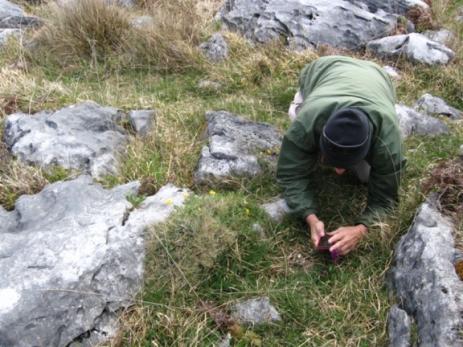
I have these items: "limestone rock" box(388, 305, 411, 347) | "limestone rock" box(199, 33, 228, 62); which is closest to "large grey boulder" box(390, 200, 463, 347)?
"limestone rock" box(388, 305, 411, 347)

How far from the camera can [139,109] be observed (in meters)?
5.25

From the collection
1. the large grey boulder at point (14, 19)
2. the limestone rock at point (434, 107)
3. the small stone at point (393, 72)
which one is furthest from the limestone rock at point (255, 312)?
the large grey boulder at point (14, 19)

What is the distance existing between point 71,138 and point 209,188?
135cm

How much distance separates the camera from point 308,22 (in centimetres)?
718

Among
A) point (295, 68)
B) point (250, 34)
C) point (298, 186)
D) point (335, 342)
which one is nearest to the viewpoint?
point (335, 342)

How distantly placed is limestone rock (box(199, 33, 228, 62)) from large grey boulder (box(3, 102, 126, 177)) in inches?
76.5

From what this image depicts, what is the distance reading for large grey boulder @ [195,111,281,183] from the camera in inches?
165

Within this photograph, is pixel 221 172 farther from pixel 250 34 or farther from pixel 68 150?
pixel 250 34

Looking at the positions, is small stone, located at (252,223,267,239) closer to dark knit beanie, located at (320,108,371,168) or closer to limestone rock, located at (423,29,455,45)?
dark knit beanie, located at (320,108,371,168)

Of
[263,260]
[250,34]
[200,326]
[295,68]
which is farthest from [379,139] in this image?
[250,34]

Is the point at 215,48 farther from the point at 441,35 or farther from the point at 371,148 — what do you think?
the point at 371,148

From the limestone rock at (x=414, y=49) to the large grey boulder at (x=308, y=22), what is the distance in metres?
0.43

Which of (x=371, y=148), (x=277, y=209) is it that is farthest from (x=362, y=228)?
(x=277, y=209)

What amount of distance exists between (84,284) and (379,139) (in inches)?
81.8
